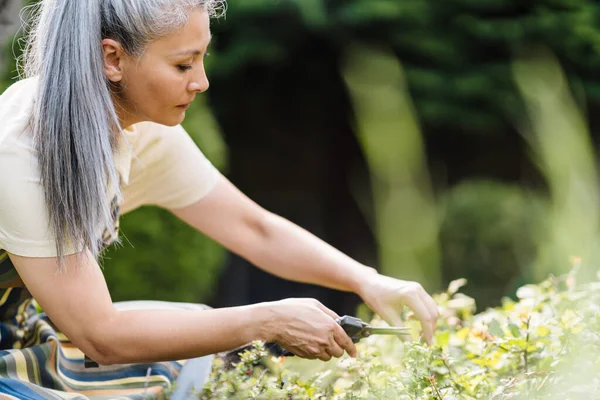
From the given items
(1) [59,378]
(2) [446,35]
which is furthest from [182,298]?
(1) [59,378]

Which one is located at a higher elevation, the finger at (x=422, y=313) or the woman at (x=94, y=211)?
the woman at (x=94, y=211)

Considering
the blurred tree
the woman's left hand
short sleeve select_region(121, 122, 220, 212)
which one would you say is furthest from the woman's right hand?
the blurred tree

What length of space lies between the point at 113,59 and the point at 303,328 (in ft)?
2.25

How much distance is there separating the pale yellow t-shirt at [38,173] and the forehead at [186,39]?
0.27 m

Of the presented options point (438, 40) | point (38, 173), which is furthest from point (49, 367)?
point (438, 40)

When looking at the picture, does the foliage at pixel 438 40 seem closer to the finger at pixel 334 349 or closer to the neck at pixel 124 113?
the neck at pixel 124 113

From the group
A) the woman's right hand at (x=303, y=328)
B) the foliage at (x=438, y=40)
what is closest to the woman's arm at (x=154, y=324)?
the woman's right hand at (x=303, y=328)

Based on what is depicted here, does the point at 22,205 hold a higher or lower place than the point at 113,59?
lower

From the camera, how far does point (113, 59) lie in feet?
6.01

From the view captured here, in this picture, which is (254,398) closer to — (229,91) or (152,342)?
(152,342)

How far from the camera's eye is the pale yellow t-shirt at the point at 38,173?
1712 millimetres

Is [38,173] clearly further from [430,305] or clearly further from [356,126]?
[356,126]

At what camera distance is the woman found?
171cm

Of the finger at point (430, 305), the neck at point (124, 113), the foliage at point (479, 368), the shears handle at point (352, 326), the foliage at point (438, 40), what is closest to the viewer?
the foliage at point (479, 368)
